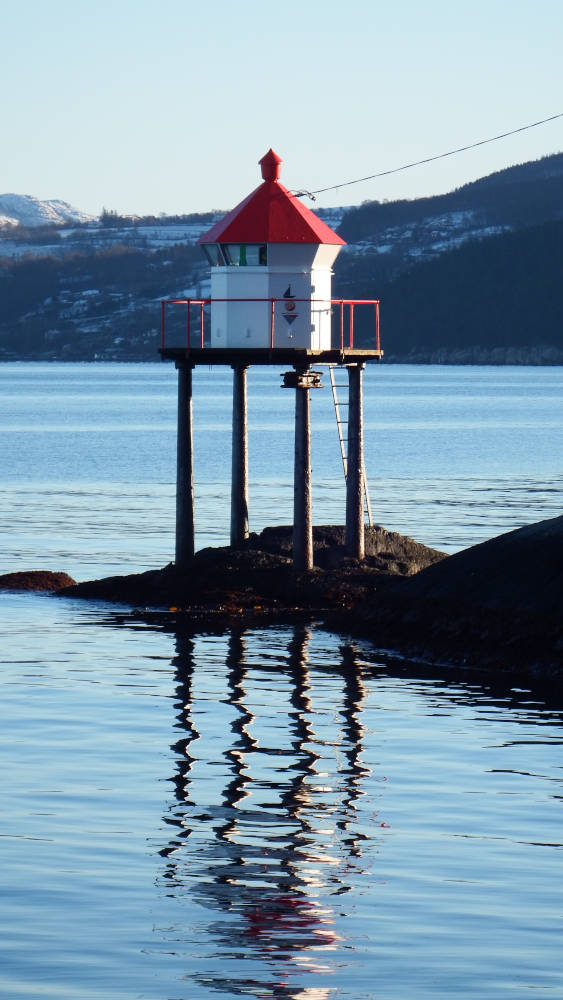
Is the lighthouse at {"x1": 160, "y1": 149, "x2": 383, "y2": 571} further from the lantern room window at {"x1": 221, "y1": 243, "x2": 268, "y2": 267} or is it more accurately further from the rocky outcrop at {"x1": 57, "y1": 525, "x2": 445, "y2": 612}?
the rocky outcrop at {"x1": 57, "y1": 525, "x2": 445, "y2": 612}

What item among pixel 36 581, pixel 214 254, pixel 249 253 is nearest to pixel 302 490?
pixel 249 253

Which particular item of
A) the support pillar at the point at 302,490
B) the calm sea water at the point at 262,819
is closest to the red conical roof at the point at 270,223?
the support pillar at the point at 302,490

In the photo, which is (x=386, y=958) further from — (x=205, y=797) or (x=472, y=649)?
(x=472, y=649)

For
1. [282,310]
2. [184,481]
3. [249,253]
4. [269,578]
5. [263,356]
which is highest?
[249,253]

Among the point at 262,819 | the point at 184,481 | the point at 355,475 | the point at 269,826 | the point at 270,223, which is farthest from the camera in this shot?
the point at 184,481

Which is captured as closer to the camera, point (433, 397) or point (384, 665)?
point (384, 665)

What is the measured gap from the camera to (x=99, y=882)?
1327cm

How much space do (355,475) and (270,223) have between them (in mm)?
4861

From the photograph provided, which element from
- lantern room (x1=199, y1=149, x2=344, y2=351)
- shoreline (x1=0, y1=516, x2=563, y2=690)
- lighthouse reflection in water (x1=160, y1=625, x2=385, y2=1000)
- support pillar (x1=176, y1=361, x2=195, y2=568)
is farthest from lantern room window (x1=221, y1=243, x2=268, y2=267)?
lighthouse reflection in water (x1=160, y1=625, x2=385, y2=1000)

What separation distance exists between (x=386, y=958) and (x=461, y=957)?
0.54m

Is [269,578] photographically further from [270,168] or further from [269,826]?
[269,826]

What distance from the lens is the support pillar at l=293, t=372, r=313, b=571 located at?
28.8m

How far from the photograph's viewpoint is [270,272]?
28391 millimetres

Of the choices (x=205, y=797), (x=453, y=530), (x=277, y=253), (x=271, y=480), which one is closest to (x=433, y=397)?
(x=271, y=480)
